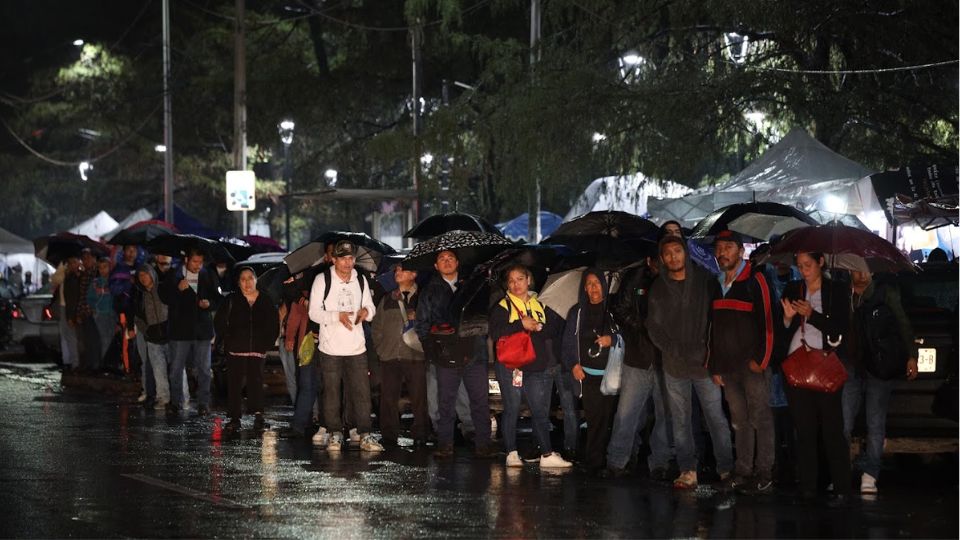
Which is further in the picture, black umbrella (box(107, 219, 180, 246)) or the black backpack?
black umbrella (box(107, 219, 180, 246))

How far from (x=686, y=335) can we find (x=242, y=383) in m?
6.09

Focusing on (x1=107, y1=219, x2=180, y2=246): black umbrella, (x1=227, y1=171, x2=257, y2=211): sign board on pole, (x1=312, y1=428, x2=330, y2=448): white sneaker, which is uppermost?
(x1=227, y1=171, x2=257, y2=211): sign board on pole

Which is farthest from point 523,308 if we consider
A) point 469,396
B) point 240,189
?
point 240,189

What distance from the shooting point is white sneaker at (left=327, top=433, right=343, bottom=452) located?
48.3ft

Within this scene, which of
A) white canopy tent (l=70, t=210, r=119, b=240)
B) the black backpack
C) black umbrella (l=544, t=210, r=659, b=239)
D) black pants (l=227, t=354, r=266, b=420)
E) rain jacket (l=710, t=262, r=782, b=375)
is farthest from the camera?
white canopy tent (l=70, t=210, r=119, b=240)

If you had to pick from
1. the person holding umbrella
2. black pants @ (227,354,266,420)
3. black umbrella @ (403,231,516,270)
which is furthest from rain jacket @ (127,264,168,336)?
the person holding umbrella

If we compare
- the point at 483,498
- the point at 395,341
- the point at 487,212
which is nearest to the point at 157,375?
the point at 395,341

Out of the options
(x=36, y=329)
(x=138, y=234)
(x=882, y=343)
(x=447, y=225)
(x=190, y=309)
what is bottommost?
(x=882, y=343)

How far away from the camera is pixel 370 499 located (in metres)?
11.2

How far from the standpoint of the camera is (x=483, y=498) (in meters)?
11.4

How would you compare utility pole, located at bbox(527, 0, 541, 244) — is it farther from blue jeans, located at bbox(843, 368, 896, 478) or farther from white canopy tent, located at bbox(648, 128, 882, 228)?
blue jeans, located at bbox(843, 368, 896, 478)

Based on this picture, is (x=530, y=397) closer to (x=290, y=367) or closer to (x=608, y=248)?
(x=608, y=248)

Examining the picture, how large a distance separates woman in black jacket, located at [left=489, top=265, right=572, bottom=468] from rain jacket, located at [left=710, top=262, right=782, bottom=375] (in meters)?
1.94

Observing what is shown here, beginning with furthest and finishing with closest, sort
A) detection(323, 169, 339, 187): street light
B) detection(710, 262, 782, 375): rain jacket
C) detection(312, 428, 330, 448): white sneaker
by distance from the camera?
1. detection(323, 169, 339, 187): street light
2. detection(312, 428, 330, 448): white sneaker
3. detection(710, 262, 782, 375): rain jacket
